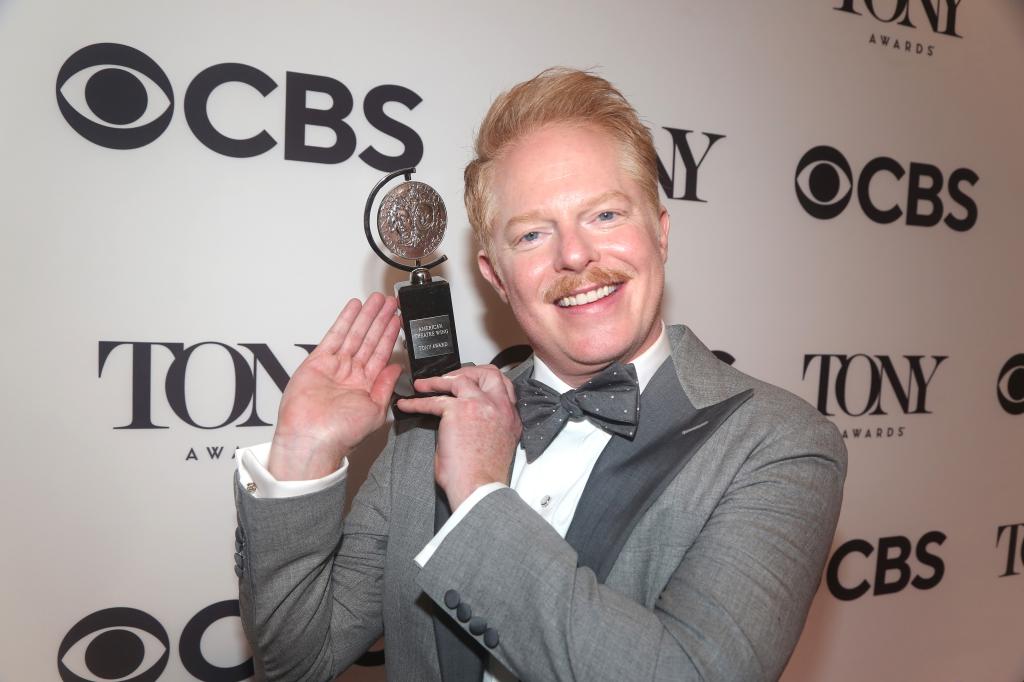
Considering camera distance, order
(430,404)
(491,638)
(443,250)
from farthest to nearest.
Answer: (443,250) < (430,404) < (491,638)

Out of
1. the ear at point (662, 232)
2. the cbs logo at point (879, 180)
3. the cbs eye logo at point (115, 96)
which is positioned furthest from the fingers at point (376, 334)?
the cbs logo at point (879, 180)

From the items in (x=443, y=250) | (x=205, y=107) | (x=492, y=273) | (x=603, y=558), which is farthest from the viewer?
(x=443, y=250)

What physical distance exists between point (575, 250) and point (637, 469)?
0.44 metres

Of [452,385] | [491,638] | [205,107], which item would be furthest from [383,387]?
[205,107]

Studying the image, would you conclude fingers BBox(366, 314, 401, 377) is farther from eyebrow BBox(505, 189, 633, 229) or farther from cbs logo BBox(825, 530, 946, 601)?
cbs logo BBox(825, 530, 946, 601)

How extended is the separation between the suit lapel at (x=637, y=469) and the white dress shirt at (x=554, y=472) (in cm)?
7

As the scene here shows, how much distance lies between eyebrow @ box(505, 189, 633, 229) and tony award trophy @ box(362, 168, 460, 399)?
0.21m

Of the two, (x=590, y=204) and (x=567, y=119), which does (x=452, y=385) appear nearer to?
(x=590, y=204)

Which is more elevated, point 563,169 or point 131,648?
point 563,169

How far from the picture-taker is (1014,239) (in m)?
2.72

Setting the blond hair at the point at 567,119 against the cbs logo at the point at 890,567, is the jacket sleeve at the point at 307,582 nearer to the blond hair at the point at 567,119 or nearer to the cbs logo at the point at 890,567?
the blond hair at the point at 567,119

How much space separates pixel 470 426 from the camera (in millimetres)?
1317

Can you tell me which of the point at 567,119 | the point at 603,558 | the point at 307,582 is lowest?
the point at 307,582

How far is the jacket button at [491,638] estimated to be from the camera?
3.50 ft
